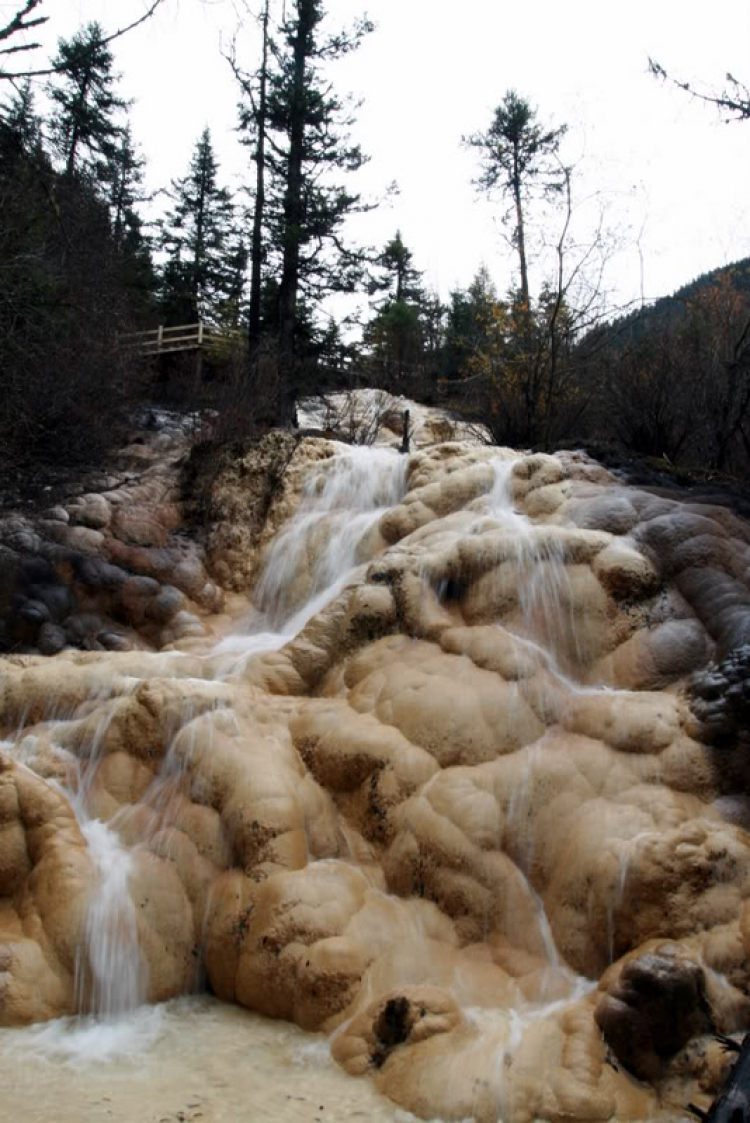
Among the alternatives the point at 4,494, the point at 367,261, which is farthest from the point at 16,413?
the point at 367,261

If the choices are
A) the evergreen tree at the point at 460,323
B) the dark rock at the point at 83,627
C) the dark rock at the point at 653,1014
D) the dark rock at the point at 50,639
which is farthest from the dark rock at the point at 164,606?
the evergreen tree at the point at 460,323

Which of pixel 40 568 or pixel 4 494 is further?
pixel 4 494

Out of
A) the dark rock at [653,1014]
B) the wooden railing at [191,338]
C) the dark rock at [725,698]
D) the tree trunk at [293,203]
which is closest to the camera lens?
the dark rock at [653,1014]

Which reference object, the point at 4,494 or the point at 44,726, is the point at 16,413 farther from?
the point at 44,726

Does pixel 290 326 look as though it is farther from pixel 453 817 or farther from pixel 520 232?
pixel 453 817

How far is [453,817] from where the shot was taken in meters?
3.77

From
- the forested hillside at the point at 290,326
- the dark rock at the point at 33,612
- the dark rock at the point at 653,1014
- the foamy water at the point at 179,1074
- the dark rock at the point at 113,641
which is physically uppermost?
the forested hillside at the point at 290,326

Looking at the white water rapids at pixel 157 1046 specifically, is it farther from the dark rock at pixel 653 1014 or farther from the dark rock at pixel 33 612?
the dark rock at pixel 33 612

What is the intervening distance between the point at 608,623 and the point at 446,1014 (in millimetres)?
2524

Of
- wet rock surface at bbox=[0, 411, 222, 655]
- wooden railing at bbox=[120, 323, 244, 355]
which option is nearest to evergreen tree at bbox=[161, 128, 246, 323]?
wooden railing at bbox=[120, 323, 244, 355]

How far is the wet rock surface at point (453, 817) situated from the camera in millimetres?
2979

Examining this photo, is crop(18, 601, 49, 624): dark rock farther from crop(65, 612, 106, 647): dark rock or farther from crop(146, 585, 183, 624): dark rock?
crop(146, 585, 183, 624): dark rock

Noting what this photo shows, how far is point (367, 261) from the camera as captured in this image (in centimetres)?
1493

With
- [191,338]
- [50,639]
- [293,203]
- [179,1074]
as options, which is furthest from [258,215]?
[179,1074]
